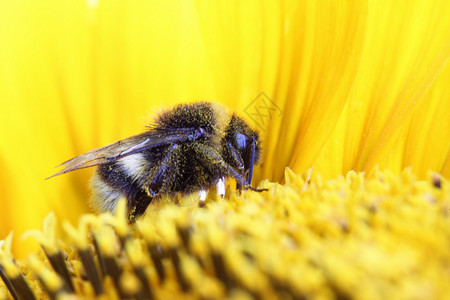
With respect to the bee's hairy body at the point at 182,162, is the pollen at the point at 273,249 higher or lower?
lower

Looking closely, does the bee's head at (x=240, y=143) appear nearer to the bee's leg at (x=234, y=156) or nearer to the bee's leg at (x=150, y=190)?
the bee's leg at (x=234, y=156)

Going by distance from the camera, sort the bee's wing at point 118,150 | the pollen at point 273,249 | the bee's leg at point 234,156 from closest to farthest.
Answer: the pollen at point 273,249
the bee's wing at point 118,150
the bee's leg at point 234,156

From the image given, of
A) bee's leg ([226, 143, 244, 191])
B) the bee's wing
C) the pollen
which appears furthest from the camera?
bee's leg ([226, 143, 244, 191])

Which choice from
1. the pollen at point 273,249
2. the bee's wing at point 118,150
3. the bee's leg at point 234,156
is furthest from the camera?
the bee's leg at point 234,156

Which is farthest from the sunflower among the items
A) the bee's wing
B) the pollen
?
the bee's wing

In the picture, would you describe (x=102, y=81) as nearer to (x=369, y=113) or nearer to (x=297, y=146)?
(x=297, y=146)

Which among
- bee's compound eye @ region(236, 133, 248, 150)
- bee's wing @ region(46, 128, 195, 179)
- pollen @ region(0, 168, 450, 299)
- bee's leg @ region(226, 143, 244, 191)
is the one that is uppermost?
bee's wing @ region(46, 128, 195, 179)

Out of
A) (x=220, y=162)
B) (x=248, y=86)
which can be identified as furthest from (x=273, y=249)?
(x=248, y=86)

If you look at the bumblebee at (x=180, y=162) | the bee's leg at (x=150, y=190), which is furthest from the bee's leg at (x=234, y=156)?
the bee's leg at (x=150, y=190)

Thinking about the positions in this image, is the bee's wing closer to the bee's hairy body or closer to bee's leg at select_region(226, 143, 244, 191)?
the bee's hairy body
